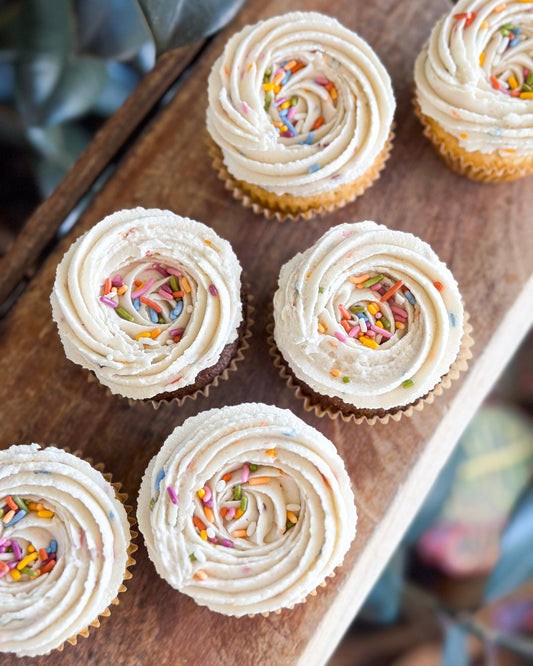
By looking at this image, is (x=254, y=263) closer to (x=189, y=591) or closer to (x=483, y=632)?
(x=189, y=591)

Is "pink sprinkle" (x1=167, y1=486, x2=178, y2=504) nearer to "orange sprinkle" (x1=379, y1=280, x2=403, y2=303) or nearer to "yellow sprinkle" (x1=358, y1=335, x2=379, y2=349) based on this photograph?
"yellow sprinkle" (x1=358, y1=335, x2=379, y2=349)

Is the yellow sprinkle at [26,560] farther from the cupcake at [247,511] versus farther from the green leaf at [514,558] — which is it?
the green leaf at [514,558]

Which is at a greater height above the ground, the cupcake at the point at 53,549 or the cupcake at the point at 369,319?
the cupcake at the point at 369,319

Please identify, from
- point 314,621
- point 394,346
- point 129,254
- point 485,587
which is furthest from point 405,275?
point 485,587

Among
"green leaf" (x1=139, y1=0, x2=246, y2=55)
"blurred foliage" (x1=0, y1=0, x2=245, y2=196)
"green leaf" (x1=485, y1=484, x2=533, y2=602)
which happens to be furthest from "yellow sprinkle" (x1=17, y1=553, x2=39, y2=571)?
"green leaf" (x1=485, y1=484, x2=533, y2=602)

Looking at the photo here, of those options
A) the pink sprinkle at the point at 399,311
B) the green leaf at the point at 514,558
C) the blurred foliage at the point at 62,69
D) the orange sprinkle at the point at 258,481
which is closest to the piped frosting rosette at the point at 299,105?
the pink sprinkle at the point at 399,311

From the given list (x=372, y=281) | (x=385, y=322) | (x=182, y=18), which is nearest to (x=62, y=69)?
(x=182, y=18)
